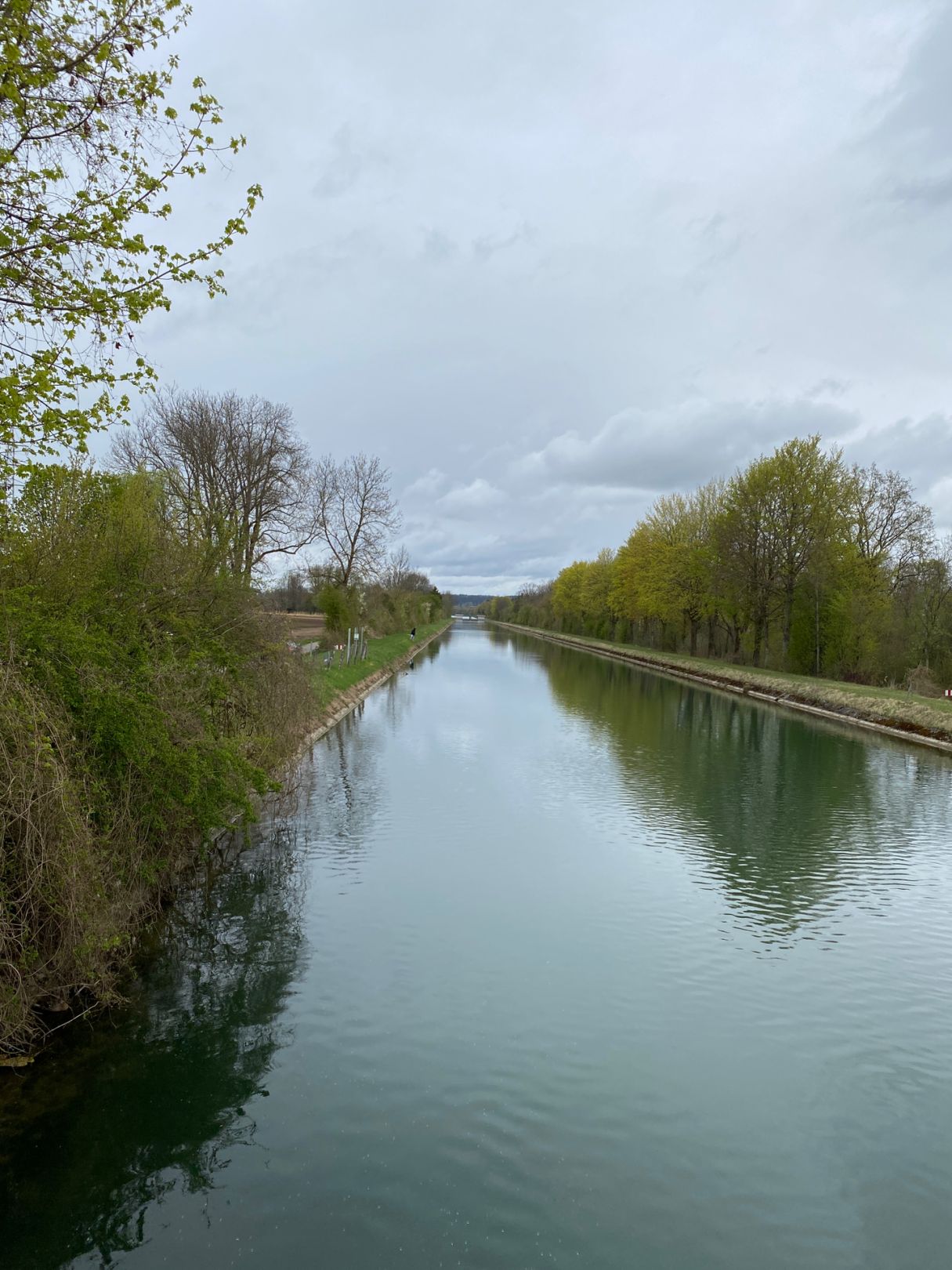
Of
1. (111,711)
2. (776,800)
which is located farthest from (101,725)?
(776,800)

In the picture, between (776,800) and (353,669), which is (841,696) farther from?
(353,669)

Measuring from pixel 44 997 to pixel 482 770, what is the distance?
10.8 meters

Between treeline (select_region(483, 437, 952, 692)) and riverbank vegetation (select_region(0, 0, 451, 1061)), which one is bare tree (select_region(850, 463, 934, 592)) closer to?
treeline (select_region(483, 437, 952, 692))

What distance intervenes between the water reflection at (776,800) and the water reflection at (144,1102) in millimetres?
5288

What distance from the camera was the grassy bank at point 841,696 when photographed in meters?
22.2

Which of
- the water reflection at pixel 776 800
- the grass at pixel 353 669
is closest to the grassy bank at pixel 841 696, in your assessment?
the water reflection at pixel 776 800

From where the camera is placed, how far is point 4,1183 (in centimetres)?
466

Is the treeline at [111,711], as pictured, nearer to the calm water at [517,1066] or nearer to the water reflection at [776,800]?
the calm water at [517,1066]

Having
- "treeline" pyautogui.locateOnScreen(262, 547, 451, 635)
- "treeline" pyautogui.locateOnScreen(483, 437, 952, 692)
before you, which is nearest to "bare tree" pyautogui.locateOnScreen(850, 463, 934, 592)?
"treeline" pyautogui.locateOnScreen(483, 437, 952, 692)

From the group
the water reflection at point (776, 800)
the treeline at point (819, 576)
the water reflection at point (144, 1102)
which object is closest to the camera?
the water reflection at point (144, 1102)

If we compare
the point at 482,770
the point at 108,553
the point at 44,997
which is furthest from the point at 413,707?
the point at 44,997

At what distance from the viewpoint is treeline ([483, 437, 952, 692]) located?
3066cm

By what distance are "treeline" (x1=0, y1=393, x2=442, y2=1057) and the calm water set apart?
89 cm

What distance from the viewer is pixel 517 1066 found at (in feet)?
19.8
